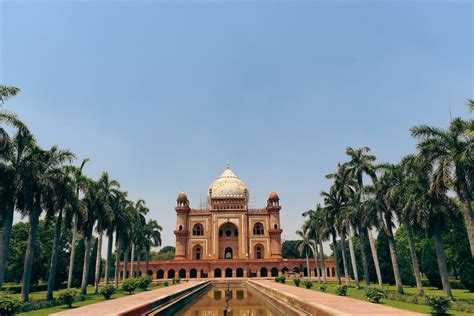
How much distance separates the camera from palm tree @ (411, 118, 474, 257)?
19250 millimetres

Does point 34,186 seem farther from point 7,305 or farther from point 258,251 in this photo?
point 258,251

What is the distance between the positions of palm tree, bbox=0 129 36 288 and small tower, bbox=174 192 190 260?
43985 mm

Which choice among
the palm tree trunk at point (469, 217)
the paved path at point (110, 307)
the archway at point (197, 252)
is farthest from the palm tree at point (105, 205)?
the archway at point (197, 252)

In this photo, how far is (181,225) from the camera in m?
67.2

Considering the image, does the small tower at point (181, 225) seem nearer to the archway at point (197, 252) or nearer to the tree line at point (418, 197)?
the archway at point (197, 252)

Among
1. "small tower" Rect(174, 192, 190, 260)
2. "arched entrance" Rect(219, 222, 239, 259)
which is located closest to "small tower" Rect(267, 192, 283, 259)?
"arched entrance" Rect(219, 222, 239, 259)

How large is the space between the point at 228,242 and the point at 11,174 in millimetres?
50680

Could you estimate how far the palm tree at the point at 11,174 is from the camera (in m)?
21.4

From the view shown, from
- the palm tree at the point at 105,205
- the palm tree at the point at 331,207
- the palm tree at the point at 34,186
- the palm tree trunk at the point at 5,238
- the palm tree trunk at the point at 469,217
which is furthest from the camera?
the palm tree at the point at 331,207

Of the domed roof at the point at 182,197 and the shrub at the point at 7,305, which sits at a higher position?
the domed roof at the point at 182,197

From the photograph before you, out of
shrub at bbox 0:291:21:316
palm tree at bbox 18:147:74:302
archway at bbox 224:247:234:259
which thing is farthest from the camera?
archway at bbox 224:247:234:259

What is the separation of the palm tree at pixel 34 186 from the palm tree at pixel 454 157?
23.5 meters

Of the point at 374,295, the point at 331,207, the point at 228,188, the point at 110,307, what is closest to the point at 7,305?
the point at 110,307

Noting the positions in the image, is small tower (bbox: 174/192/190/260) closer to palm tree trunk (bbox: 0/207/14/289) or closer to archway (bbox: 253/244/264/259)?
archway (bbox: 253/244/264/259)
